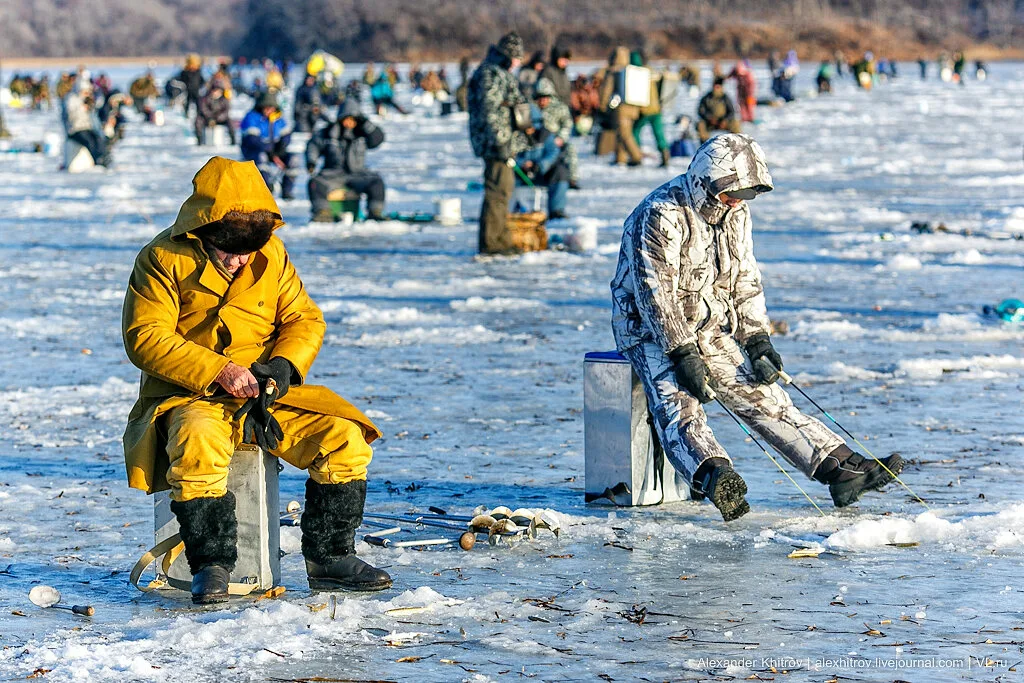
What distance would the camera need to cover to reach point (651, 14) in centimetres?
14438

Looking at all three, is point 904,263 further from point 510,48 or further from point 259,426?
point 259,426

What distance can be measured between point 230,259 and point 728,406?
2.11 m

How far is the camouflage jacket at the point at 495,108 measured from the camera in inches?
524

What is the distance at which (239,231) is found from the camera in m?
5.00

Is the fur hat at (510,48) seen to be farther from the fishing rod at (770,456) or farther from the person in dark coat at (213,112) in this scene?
the person in dark coat at (213,112)

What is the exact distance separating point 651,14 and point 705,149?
142 meters

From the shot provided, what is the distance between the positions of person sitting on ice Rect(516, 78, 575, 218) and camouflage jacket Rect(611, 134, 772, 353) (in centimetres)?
964

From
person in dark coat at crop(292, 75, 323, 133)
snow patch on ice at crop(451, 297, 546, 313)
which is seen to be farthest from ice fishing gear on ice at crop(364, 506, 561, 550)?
person in dark coat at crop(292, 75, 323, 133)

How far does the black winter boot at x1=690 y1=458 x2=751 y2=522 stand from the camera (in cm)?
580

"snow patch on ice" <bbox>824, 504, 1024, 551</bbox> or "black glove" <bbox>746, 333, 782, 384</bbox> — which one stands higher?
"black glove" <bbox>746, 333, 782, 384</bbox>

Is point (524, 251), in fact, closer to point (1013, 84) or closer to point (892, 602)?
point (892, 602)

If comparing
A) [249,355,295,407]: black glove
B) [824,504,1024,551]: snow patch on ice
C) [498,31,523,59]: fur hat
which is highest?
[498,31,523,59]: fur hat

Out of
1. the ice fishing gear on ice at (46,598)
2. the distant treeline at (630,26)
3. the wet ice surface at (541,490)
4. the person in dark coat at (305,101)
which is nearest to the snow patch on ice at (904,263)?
the wet ice surface at (541,490)

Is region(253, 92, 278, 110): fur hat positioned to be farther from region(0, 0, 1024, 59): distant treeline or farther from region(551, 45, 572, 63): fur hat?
region(0, 0, 1024, 59): distant treeline
